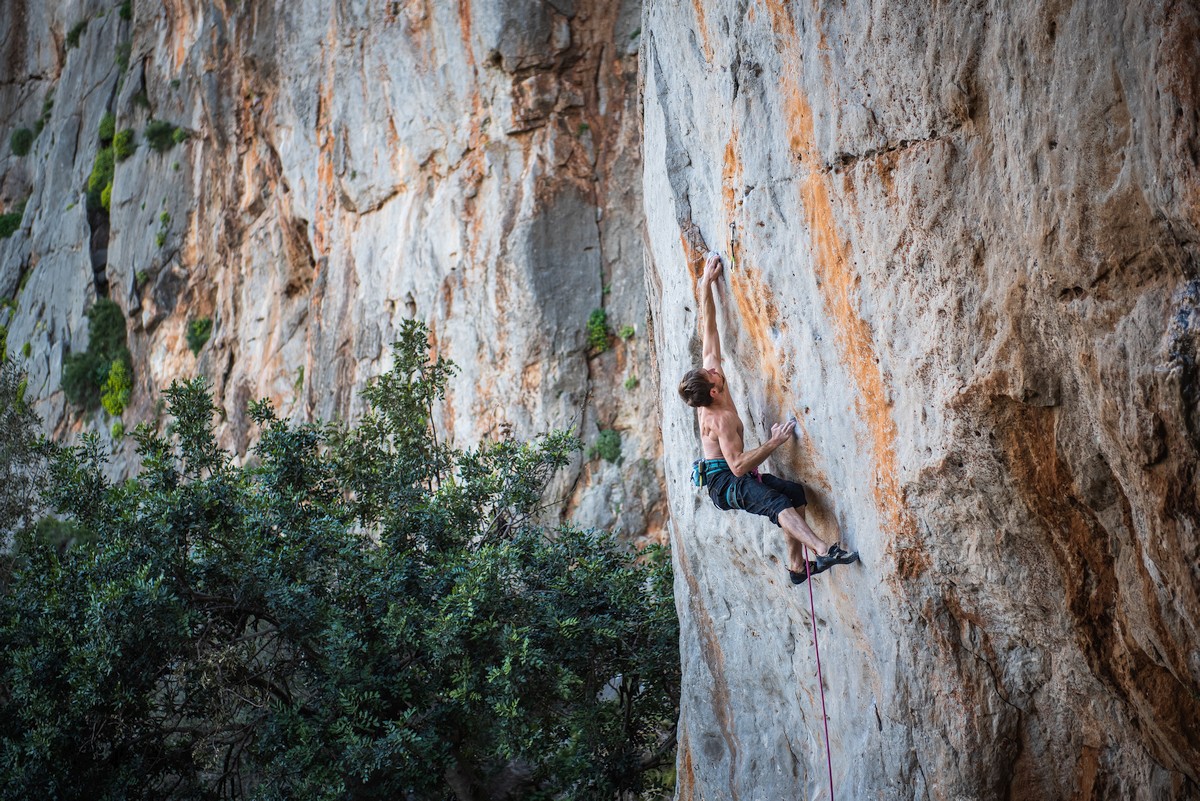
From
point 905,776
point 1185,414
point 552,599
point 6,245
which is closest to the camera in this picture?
point 1185,414

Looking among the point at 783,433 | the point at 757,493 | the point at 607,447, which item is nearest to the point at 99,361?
the point at 607,447

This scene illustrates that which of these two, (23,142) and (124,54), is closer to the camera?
(124,54)

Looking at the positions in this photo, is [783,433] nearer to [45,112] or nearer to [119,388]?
[119,388]

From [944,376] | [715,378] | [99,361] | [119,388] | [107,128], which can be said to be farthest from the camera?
[107,128]

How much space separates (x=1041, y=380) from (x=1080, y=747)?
2.19 metres

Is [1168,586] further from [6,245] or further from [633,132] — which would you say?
[6,245]

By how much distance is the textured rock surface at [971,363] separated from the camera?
13.9 ft

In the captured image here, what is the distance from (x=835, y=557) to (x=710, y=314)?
1944 mm

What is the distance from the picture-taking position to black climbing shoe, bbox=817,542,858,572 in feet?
20.7

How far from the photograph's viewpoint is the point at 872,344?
5727 mm

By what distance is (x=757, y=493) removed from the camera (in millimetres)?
6770

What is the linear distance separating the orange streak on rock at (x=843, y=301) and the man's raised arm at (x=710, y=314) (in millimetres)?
1163

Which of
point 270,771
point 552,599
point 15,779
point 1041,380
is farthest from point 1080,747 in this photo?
point 15,779

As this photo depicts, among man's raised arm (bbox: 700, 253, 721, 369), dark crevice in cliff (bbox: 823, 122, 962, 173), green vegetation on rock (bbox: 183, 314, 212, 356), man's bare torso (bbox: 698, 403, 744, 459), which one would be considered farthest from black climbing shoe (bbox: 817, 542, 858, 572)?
green vegetation on rock (bbox: 183, 314, 212, 356)
